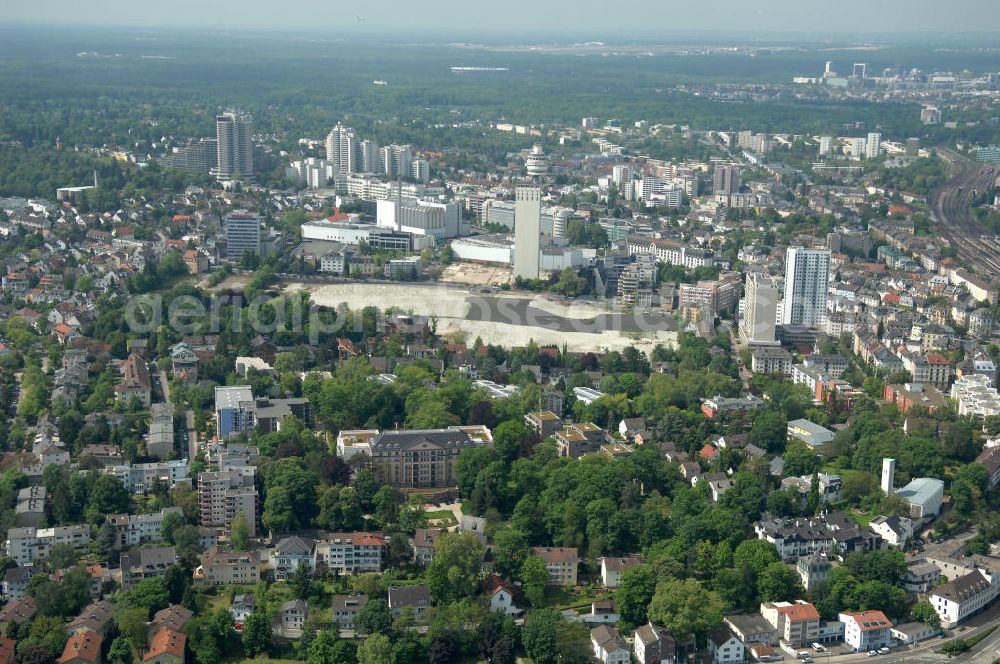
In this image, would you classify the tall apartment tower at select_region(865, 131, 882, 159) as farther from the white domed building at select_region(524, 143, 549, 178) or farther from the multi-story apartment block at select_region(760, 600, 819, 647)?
the multi-story apartment block at select_region(760, 600, 819, 647)

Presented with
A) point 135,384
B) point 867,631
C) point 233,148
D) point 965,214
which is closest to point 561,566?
point 867,631

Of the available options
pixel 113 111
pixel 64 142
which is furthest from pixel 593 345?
pixel 113 111

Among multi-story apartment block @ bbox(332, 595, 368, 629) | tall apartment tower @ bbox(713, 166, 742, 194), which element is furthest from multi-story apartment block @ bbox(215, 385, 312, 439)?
tall apartment tower @ bbox(713, 166, 742, 194)

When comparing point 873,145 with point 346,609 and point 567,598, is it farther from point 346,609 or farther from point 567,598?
point 346,609

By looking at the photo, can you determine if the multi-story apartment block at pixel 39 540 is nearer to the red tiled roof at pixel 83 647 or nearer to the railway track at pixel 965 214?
the red tiled roof at pixel 83 647

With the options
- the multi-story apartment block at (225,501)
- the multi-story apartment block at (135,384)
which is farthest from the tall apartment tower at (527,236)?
the multi-story apartment block at (225,501)

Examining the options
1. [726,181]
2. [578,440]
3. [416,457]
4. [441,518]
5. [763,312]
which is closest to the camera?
[441,518]
